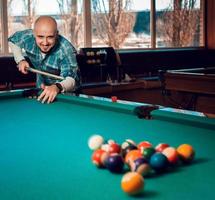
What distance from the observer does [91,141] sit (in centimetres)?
173

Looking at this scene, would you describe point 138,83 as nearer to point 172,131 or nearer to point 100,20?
point 100,20

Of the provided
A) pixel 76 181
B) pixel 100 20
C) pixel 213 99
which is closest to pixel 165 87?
pixel 213 99

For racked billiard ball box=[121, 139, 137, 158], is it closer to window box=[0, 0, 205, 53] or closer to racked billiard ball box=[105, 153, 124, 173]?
racked billiard ball box=[105, 153, 124, 173]

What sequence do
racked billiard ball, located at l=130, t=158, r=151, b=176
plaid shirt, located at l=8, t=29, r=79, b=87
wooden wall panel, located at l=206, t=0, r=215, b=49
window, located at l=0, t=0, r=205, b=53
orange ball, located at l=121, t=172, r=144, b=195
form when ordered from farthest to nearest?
wooden wall panel, located at l=206, t=0, r=215, b=49, window, located at l=0, t=0, r=205, b=53, plaid shirt, located at l=8, t=29, r=79, b=87, racked billiard ball, located at l=130, t=158, r=151, b=176, orange ball, located at l=121, t=172, r=144, b=195

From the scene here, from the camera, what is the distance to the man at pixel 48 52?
11.5 ft

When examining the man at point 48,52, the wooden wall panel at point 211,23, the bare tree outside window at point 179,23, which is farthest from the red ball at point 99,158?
the wooden wall panel at point 211,23

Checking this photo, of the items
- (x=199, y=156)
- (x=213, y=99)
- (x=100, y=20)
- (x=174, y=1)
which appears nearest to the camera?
(x=199, y=156)

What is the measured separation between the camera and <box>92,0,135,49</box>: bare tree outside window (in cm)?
688

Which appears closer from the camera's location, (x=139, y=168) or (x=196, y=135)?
(x=139, y=168)

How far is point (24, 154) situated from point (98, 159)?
0.36m

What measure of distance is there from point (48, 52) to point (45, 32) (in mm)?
193

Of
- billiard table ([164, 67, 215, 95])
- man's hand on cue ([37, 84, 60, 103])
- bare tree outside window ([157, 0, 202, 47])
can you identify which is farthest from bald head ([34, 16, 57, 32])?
bare tree outside window ([157, 0, 202, 47])

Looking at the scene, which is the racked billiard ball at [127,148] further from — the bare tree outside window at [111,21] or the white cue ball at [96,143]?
the bare tree outside window at [111,21]

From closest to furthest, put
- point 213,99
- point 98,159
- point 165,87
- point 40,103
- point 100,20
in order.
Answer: point 98,159 → point 40,103 → point 165,87 → point 213,99 → point 100,20
